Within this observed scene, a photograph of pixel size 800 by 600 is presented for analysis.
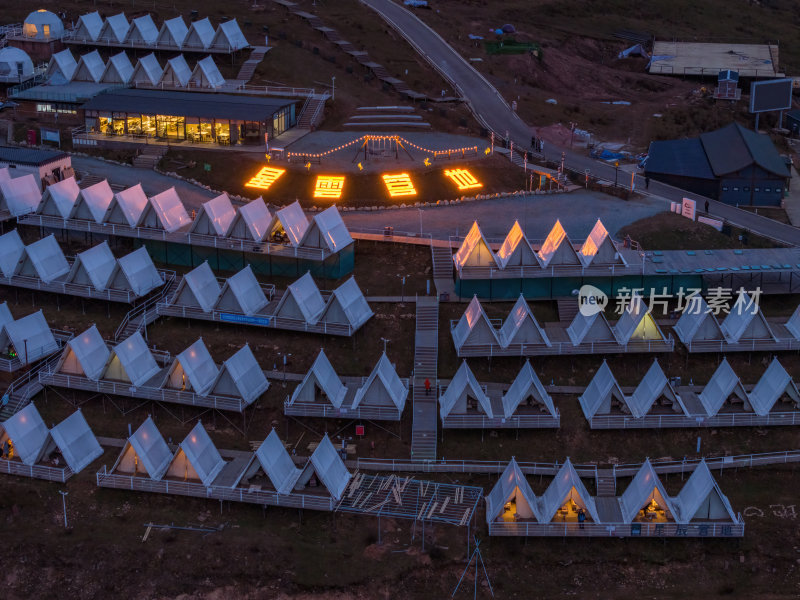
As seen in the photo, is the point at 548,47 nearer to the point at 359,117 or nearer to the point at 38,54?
the point at 359,117

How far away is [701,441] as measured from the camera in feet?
258

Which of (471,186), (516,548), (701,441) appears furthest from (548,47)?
(516,548)

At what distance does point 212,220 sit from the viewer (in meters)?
96.9

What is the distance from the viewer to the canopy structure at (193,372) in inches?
3191

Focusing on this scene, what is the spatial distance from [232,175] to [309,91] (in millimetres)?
22550

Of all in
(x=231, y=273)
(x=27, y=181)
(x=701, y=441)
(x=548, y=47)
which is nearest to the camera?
(x=701, y=441)

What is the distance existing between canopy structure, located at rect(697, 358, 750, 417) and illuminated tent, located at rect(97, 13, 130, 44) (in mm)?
85666

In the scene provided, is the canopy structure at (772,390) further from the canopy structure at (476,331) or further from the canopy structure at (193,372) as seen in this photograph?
the canopy structure at (193,372)

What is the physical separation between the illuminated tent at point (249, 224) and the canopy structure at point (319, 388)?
18.4 meters

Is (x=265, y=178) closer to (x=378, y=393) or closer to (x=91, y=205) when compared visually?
(x=91, y=205)

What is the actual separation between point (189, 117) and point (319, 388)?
153 ft

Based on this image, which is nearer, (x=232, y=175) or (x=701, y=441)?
(x=701, y=441)

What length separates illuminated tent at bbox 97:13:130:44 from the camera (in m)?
140

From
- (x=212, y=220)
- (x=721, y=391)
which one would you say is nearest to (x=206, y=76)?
(x=212, y=220)
